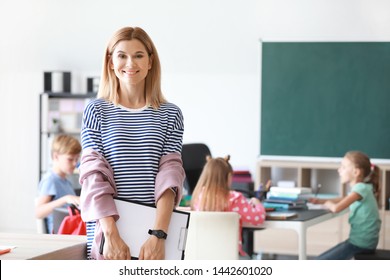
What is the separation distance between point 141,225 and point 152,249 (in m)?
0.07

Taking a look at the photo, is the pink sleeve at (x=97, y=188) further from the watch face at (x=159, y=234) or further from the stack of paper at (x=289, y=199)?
the stack of paper at (x=289, y=199)

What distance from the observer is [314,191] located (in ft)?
12.9

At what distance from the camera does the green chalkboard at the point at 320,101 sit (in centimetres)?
382

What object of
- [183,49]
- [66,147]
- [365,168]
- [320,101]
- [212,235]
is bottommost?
[212,235]

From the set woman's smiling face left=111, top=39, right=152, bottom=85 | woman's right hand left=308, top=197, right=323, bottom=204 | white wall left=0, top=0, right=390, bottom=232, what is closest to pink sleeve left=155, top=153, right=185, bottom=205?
woman's smiling face left=111, top=39, right=152, bottom=85

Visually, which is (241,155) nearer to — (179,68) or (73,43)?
(179,68)

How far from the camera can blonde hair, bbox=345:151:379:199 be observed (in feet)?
11.8

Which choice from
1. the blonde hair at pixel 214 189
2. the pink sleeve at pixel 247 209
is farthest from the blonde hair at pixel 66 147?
the pink sleeve at pixel 247 209

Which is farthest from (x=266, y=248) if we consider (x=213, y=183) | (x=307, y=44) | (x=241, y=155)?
(x=213, y=183)

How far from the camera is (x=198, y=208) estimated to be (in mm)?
3299

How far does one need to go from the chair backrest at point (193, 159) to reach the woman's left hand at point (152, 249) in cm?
245

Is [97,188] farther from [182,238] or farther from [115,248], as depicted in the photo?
[182,238]

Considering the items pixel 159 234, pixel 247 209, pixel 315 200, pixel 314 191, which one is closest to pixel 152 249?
pixel 159 234

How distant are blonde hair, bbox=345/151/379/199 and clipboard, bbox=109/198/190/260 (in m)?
1.72
